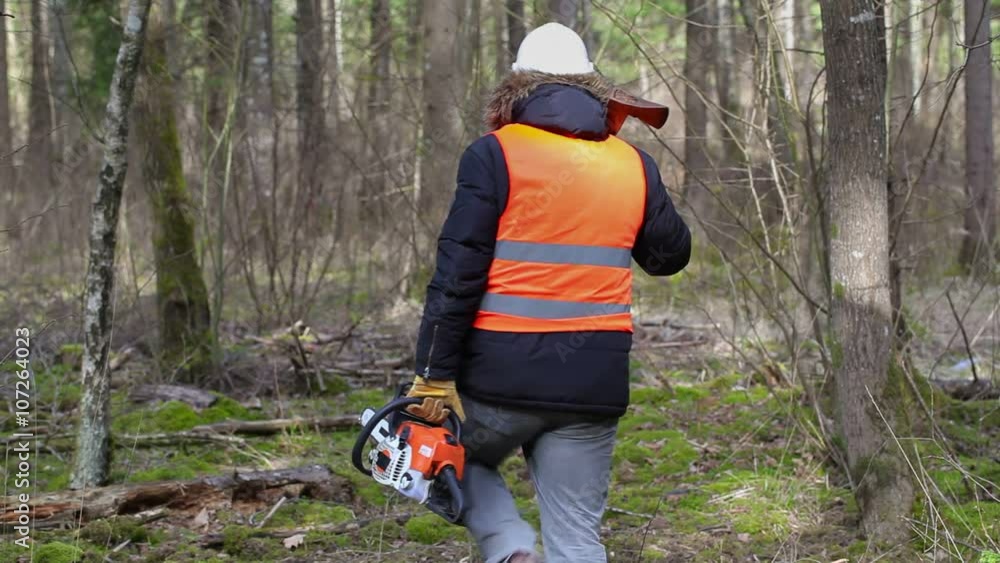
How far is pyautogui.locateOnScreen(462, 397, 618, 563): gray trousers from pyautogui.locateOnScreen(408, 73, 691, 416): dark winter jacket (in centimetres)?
8

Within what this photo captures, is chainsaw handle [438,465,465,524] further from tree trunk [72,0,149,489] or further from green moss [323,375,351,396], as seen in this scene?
green moss [323,375,351,396]

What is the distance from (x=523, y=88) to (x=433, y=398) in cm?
110

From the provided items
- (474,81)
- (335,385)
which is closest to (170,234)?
(335,385)

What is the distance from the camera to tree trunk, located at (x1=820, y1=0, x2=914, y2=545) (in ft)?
15.9

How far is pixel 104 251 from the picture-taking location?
5312 mm

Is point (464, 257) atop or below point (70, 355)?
atop

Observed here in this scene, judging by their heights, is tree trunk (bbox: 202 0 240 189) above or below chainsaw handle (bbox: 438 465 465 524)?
above

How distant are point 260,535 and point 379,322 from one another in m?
5.04

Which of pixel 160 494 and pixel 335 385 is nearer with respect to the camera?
pixel 160 494

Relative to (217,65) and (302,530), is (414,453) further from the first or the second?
(217,65)

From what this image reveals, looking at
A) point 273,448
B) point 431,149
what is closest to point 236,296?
point 431,149

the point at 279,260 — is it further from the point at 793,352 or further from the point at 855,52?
the point at 855,52

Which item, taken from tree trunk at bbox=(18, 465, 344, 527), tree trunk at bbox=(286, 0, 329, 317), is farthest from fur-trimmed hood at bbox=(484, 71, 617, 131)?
tree trunk at bbox=(286, 0, 329, 317)

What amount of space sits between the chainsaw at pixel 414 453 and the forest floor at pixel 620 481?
1.35 ft
